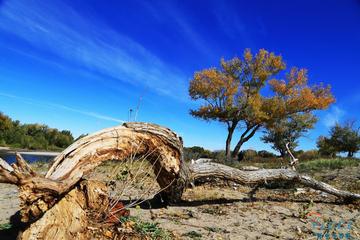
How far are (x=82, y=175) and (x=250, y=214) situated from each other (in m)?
3.32

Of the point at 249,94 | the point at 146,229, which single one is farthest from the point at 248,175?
the point at 249,94

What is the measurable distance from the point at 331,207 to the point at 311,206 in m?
0.53

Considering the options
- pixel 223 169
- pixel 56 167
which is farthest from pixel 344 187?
pixel 56 167

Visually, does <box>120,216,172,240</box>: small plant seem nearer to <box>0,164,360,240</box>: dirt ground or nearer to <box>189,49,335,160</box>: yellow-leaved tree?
<box>0,164,360,240</box>: dirt ground

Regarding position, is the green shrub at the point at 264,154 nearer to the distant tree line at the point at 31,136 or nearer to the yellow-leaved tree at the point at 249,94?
the yellow-leaved tree at the point at 249,94

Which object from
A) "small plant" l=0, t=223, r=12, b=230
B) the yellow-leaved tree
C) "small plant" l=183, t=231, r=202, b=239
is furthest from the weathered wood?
the yellow-leaved tree

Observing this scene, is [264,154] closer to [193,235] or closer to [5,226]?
[193,235]

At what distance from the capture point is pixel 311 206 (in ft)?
23.4

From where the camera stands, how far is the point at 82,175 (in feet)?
14.0

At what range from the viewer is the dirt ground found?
4879 millimetres

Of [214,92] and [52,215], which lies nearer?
[52,215]

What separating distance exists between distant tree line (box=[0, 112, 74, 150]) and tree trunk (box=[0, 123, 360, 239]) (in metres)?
26.1

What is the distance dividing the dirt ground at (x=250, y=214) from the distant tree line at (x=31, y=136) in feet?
77.4

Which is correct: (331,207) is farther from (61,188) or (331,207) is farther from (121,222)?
(61,188)
